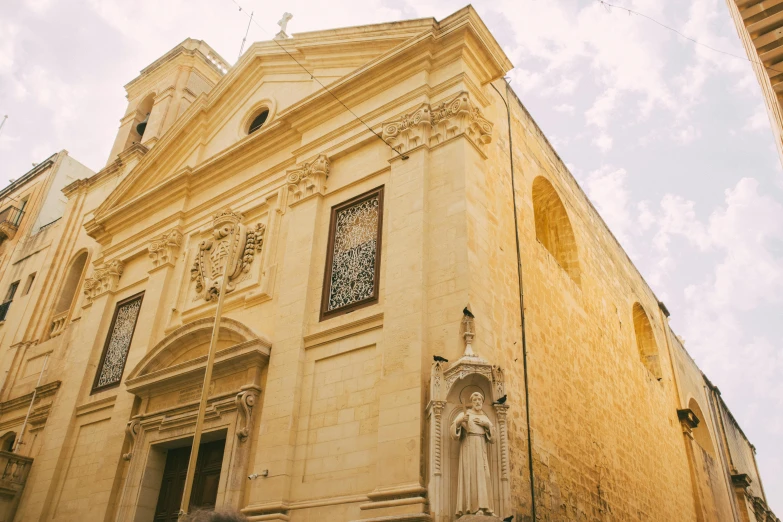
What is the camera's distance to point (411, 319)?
27.9 feet

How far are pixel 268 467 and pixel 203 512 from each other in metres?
7.09

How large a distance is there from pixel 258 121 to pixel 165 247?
340cm

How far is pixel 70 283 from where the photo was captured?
1784cm

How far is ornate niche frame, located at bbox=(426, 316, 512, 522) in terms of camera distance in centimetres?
709

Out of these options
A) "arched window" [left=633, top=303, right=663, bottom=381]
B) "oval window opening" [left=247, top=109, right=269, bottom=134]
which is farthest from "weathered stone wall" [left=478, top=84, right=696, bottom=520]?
"oval window opening" [left=247, top=109, right=269, bottom=134]

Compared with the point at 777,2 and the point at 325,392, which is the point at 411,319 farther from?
the point at 777,2

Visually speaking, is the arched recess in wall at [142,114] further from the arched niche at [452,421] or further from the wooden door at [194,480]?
the arched niche at [452,421]

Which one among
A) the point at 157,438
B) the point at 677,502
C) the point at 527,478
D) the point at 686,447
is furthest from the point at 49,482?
the point at 686,447

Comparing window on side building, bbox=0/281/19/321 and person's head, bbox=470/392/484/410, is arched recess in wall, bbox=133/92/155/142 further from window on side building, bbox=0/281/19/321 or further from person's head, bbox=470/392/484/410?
person's head, bbox=470/392/484/410

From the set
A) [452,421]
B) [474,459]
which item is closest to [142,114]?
[452,421]

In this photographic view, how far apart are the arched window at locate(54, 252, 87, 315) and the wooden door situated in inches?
321

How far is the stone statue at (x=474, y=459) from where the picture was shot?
688 centimetres

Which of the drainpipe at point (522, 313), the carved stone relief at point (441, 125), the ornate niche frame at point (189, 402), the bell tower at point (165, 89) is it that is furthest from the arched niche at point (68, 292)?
the drainpipe at point (522, 313)

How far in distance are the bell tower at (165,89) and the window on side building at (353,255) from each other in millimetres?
10167
